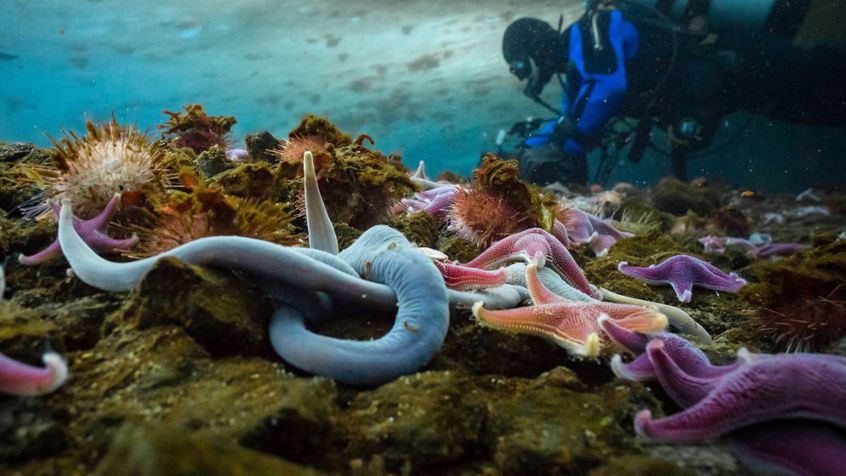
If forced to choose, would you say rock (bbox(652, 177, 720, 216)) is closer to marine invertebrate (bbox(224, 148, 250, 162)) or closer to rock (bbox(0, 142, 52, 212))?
marine invertebrate (bbox(224, 148, 250, 162))

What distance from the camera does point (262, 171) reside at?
3.01 meters

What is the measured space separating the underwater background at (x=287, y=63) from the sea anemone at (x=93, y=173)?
1338 cm

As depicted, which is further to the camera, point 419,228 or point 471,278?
point 419,228

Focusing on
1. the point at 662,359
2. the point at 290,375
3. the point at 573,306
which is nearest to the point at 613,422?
the point at 662,359

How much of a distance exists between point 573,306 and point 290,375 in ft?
4.40

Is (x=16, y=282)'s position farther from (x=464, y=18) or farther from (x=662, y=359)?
(x=464, y=18)

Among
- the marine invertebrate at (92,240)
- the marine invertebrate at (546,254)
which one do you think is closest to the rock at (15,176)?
the marine invertebrate at (92,240)

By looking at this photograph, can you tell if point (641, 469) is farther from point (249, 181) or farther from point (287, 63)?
point (287, 63)

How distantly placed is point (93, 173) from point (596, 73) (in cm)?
1610

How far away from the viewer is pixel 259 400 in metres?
1.44

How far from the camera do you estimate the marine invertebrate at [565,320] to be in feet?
6.40

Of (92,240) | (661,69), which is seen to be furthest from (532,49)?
(92,240)

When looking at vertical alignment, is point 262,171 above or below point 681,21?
below

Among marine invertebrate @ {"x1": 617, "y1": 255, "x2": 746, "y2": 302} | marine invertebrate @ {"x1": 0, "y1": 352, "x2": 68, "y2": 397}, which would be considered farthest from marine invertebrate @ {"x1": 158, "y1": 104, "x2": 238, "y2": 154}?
marine invertebrate @ {"x1": 617, "y1": 255, "x2": 746, "y2": 302}
